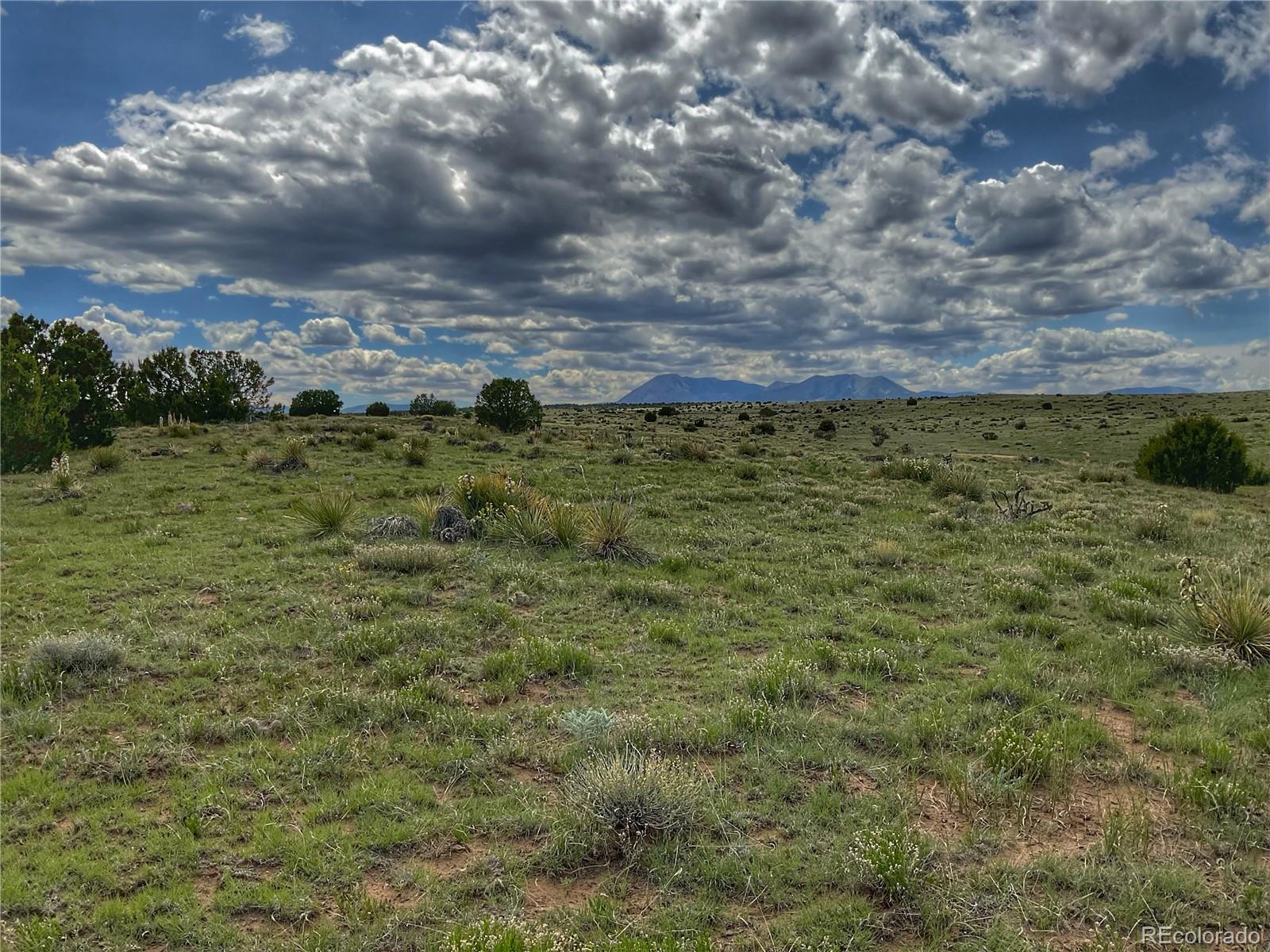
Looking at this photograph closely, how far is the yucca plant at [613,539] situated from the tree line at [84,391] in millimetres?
19246

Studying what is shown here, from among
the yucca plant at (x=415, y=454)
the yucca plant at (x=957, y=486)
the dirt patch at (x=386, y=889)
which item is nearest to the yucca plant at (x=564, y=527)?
the dirt patch at (x=386, y=889)

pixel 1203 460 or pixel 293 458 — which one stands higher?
pixel 293 458

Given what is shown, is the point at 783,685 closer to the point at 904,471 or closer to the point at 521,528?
the point at 521,528

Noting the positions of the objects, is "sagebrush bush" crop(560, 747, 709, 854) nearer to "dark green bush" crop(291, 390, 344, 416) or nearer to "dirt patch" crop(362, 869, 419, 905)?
"dirt patch" crop(362, 869, 419, 905)

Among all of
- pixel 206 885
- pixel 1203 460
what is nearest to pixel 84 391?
pixel 206 885

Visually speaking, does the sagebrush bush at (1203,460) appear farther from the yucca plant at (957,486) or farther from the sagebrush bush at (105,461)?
the sagebrush bush at (105,461)

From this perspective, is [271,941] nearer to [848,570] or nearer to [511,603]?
[511,603]

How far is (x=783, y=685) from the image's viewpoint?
22.7ft

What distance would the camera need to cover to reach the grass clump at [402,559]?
1130 cm

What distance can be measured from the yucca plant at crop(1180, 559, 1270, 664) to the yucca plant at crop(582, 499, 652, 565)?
768cm

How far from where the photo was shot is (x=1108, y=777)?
17.9ft

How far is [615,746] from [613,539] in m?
6.75

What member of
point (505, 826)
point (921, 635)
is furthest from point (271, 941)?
point (921, 635)

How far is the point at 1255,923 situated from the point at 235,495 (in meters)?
19.9
